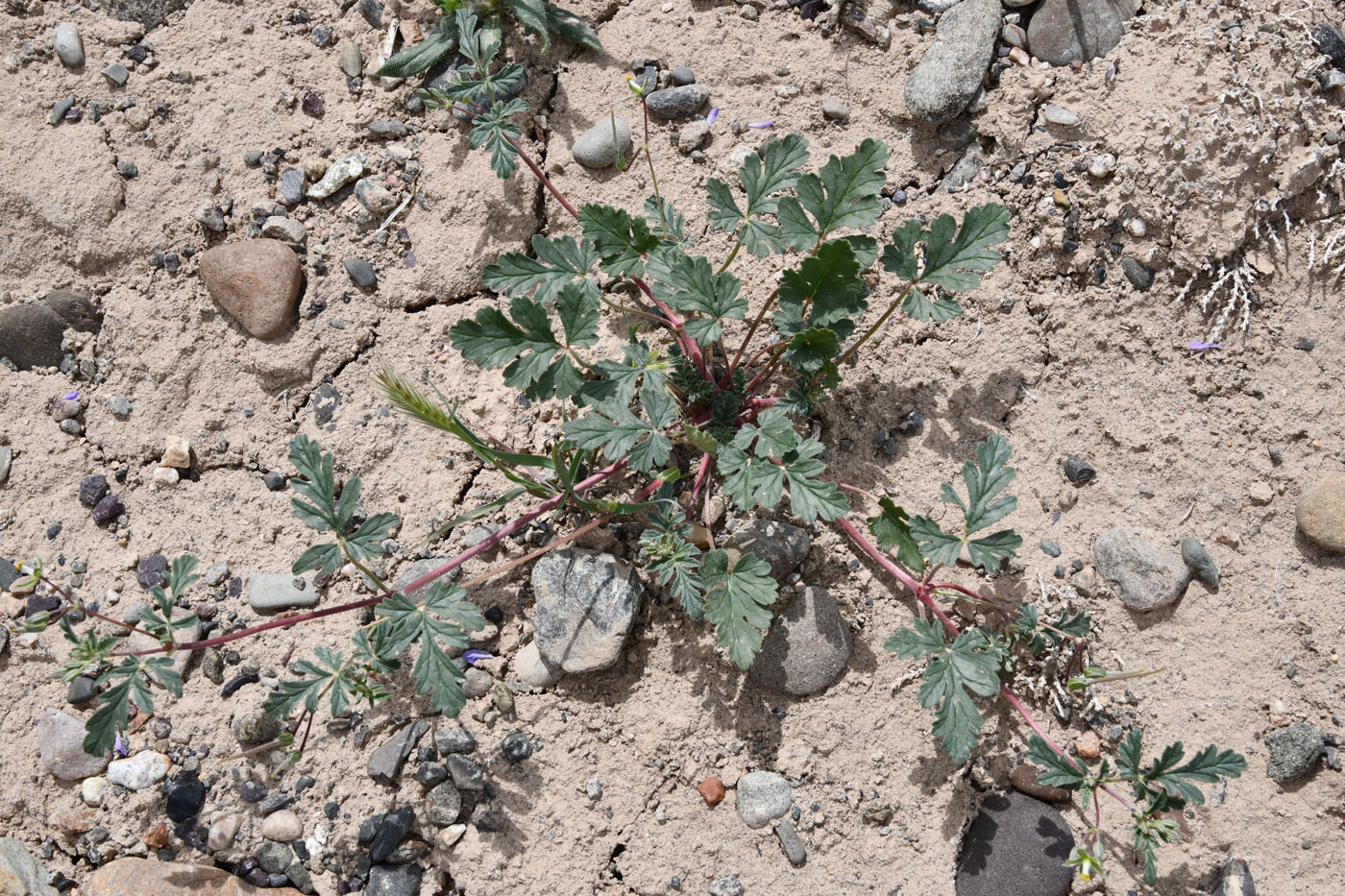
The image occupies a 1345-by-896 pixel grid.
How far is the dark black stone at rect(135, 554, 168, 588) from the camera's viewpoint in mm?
3387

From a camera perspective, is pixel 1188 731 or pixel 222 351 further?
pixel 222 351

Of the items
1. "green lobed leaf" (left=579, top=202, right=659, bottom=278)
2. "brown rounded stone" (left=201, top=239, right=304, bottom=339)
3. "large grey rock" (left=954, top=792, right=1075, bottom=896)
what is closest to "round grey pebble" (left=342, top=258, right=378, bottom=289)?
"brown rounded stone" (left=201, top=239, right=304, bottom=339)

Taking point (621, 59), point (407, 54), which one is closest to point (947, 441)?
point (621, 59)

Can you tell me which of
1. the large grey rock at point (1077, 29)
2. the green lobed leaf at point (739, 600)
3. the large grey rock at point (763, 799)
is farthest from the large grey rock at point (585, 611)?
the large grey rock at point (1077, 29)

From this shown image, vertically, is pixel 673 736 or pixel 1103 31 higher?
pixel 1103 31

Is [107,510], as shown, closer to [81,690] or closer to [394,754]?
[81,690]

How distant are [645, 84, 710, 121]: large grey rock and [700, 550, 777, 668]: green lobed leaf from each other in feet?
6.04

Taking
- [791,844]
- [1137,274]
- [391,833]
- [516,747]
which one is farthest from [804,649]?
[1137,274]

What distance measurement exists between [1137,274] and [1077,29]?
97 cm

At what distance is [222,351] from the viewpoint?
3602 millimetres

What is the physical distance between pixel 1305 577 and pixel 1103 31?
82.0 inches

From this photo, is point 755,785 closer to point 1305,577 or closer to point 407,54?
point 1305,577

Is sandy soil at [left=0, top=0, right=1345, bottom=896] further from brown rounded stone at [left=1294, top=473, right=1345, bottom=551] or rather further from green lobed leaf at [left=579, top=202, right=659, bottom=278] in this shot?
green lobed leaf at [left=579, top=202, right=659, bottom=278]

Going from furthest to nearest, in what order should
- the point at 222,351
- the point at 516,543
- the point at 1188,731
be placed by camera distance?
the point at 222,351 < the point at 516,543 < the point at 1188,731
